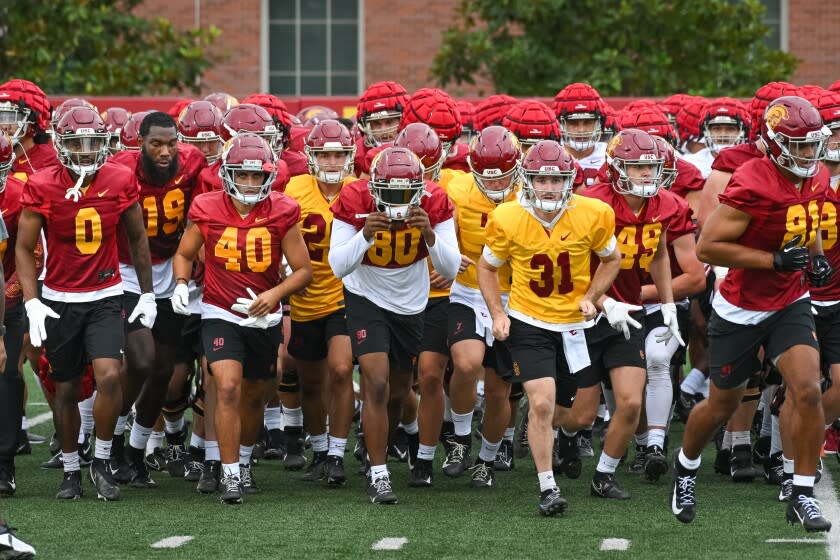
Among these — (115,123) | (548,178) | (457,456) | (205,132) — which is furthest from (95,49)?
(548,178)

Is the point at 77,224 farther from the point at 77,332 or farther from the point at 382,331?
the point at 382,331

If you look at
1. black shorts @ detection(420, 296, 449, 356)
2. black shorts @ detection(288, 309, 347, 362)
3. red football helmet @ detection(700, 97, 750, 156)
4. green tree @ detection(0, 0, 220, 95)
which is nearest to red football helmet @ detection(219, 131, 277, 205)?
black shorts @ detection(288, 309, 347, 362)

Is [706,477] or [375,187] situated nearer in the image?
[375,187]

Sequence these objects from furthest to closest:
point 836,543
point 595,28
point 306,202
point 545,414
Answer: point 595,28 < point 306,202 < point 545,414 < point 836,543

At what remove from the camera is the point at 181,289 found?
7820 millimetres

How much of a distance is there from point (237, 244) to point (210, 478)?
121 cm

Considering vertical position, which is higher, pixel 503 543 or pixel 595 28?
pixel 595 28

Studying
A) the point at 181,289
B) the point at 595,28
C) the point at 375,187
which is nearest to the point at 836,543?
the point at 375,187

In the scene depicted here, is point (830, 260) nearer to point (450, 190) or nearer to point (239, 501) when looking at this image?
point (450, 190)

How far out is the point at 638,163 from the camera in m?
7.99

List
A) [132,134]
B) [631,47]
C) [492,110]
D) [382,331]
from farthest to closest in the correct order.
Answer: [631,47]
[492,110]
[132,134]
[382,331]

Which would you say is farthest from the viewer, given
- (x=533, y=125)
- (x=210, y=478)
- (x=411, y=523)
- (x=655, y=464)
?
(x=533, y=125)

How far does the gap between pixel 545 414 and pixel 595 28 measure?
37.8 ft

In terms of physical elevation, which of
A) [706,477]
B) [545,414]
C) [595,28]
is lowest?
[706,477]
